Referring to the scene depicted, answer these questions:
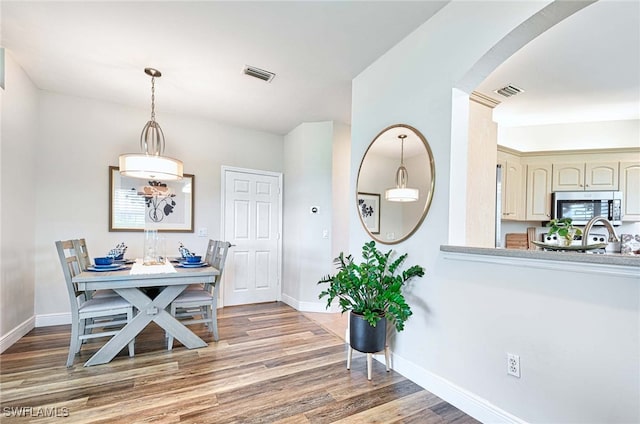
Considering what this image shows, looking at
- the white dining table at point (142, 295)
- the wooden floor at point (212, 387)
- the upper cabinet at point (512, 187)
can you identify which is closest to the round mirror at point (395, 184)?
the wooden floor at point (212, 387)

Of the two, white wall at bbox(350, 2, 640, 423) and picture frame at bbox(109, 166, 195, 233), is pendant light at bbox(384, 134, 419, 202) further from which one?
picture frame at bbox(109, 166, 195, 233)

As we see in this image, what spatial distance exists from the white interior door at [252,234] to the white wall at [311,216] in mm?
383

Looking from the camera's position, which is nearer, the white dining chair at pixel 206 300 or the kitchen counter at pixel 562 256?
the kitchen counter at pixel 562 256

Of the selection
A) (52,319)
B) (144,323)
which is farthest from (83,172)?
(144,323)

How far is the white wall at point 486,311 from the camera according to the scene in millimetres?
1279

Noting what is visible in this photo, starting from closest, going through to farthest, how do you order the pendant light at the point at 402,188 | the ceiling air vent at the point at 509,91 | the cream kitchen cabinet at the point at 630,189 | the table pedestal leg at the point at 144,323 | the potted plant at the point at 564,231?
the potted plant at the point at 564,231 < the pendant light at the point at 402,188 < the table pedestal leg at the point at 144,323 < the ceiling air vent at the point at 509,91 < the cream kitchen cabinet at the point at 630,189

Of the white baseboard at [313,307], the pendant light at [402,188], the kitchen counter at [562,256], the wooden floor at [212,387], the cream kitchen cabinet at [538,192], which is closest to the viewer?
the kitchen counter at [562,256]

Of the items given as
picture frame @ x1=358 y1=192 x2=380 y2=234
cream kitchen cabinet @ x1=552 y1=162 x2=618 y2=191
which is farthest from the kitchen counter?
cream kitchen cabinet @ x1=552 y1=162 x2=618 y2=191

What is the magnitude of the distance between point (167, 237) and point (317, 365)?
2571 mm

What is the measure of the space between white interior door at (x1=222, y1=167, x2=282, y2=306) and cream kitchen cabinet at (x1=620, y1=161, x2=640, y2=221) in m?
4.57

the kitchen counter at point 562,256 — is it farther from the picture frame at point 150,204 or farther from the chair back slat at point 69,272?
the picture frame at point 150,204

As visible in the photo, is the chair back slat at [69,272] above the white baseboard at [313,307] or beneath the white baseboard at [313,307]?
above

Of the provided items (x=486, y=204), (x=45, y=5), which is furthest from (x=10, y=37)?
(x=486, y=204)

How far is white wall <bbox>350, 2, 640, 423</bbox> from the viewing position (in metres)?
1.28
